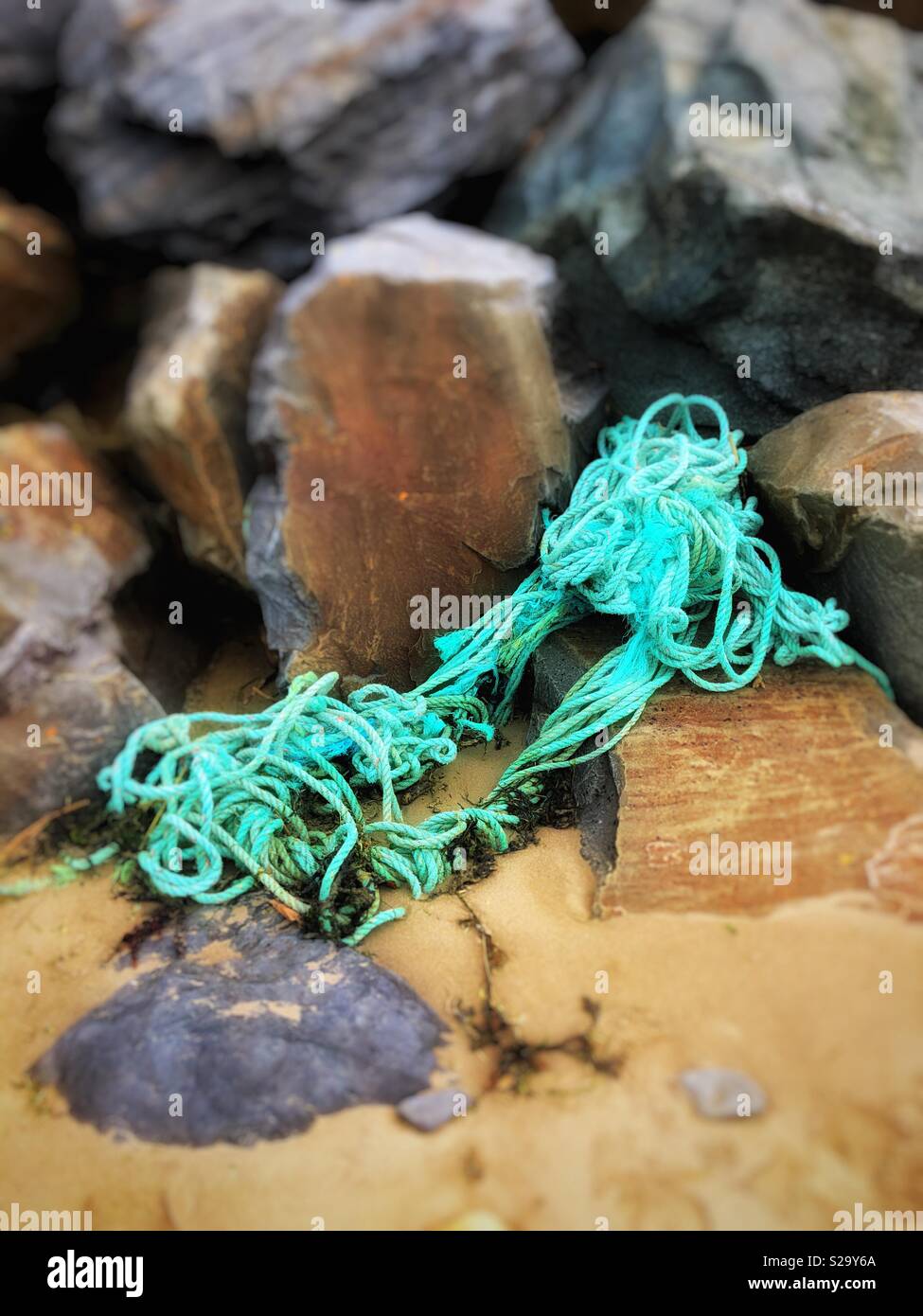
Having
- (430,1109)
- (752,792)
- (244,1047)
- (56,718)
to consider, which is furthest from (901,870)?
(56,718)

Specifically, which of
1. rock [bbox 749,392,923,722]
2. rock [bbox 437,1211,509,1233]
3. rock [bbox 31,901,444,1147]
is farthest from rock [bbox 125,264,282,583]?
rock [bbox 437,1211,509,1233]

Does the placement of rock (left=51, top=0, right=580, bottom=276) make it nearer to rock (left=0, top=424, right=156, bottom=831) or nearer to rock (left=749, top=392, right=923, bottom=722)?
rock (left=0, top=424, right=156, bottom=831)

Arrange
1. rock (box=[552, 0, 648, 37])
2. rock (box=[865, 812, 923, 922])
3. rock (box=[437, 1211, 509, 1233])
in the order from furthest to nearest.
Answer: rock (box=[552, 0, 648, 37])
rock (box=[865, 812, 923, 922])
rock (box=[437, 1211, 509, 1233])

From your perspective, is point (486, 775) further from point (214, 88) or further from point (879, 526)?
point (214, 88)

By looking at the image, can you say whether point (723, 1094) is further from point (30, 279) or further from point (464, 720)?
point (30, 279)

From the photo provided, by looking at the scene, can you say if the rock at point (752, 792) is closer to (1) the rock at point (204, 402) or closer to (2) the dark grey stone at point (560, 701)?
(2) the dark grey stone at point (560, 701)
